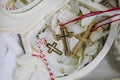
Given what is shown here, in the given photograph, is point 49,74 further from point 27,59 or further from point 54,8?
point 54,8

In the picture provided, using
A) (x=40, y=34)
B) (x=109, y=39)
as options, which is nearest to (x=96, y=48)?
(x=109, y=39)

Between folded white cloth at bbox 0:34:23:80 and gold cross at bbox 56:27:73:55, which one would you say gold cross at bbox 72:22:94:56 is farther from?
folded white cloth at bbox 0:34:23:80

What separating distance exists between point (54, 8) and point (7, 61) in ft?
0.57

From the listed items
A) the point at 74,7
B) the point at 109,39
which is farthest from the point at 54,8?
the point at 109,39

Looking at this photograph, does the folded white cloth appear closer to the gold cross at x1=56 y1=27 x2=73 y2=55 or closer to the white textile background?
the white textile background

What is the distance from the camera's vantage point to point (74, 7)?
73 cm

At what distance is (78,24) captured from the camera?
0.71 meters

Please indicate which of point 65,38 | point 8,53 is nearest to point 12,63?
point 8,53

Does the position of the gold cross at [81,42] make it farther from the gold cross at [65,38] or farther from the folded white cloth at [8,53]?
the folded white cloth at [8,53]

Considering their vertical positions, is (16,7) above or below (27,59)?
above

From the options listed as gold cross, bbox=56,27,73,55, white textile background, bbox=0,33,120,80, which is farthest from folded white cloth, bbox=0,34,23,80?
gold cross, bbox=56,27,73,55

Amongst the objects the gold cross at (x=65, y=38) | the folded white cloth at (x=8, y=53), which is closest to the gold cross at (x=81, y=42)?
the gold cross at (x=65, y=38)

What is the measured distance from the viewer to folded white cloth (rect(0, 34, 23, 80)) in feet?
2.14

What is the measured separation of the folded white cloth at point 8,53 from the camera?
2.14 ft
